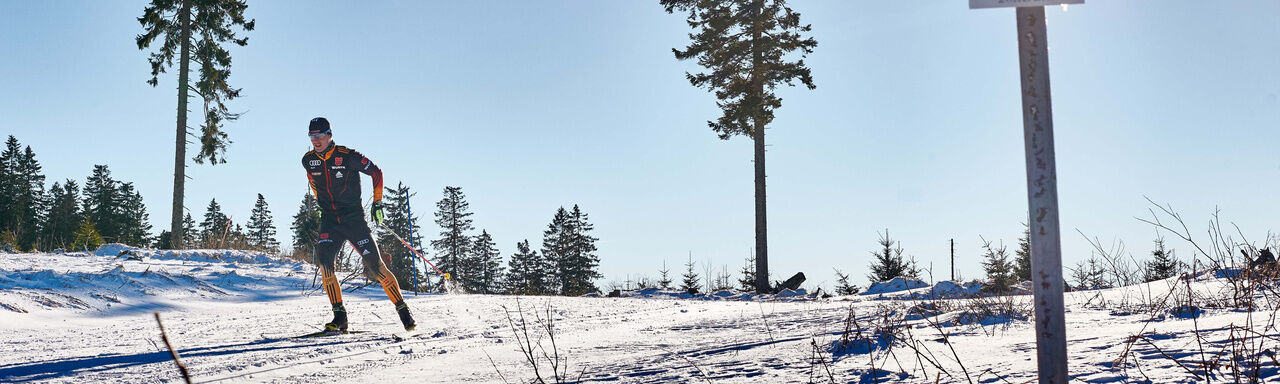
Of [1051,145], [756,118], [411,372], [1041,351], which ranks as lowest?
[411,372]

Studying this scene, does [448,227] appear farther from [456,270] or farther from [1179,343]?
[1179,343]

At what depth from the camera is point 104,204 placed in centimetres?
5638

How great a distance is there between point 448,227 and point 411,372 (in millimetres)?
57749

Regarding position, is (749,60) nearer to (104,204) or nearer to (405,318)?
(405,318)

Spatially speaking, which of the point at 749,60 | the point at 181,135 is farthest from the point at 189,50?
the point at 749,60

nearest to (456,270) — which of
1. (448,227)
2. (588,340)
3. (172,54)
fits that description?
(448,227)

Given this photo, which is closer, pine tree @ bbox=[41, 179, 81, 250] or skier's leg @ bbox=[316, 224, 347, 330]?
skier's leg @ bbox=[316, 224, 347, 330]

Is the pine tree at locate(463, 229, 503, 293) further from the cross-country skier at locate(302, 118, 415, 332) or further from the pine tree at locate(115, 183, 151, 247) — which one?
the cross-country skier at locate(302, 118, 415, 332)

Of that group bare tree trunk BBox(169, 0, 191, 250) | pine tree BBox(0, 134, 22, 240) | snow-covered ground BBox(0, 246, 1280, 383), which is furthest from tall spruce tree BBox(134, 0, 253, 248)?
pine tree BBox(0, 134, 22, 240)

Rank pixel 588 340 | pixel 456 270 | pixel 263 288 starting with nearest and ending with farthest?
pixel 588 340, pixel 263 288, pixel 456 270

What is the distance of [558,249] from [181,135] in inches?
1482

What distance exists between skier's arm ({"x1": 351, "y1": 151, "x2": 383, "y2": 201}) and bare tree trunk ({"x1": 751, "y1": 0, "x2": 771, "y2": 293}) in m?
13.3

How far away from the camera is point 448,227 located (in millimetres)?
59750

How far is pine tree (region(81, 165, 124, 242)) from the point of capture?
55.2 metres
